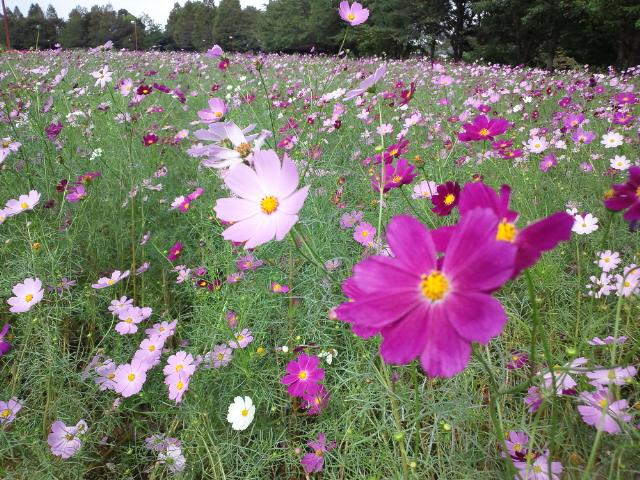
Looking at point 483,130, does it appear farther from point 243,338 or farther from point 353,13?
point 243,338

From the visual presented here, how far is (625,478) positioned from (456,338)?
26.7 inches

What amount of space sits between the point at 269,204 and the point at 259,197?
0.09 ft

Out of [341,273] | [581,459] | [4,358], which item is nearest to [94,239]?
[4,358]

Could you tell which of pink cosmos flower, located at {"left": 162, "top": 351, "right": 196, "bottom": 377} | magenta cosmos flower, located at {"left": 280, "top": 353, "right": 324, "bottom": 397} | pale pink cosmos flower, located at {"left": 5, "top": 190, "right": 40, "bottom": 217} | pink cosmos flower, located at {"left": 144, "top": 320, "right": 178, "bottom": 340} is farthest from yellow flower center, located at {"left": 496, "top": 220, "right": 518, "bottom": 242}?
pale pink cosmos flower, located at {"left": 5, "top": 190, "right": 40, "bottom": 217}

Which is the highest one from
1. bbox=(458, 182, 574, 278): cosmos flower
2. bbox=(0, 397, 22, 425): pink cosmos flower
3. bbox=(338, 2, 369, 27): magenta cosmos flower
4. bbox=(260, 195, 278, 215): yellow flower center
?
bbox=(338, 2, 369, 27): magenta cosmos flower

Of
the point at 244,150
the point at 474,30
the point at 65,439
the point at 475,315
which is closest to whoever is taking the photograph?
the point at 475,315

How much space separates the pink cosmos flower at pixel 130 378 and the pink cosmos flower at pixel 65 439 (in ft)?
0.34

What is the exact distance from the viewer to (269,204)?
0.68m

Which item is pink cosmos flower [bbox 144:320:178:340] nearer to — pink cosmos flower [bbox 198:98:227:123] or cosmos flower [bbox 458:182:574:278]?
pink cosmos flower [bbox 198:98:227:123]

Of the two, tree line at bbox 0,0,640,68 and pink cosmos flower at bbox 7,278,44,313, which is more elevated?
tree line at bbox 0,0,640,68

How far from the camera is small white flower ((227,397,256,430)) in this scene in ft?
3.10

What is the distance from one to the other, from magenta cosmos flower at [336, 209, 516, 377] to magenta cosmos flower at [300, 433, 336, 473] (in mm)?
601

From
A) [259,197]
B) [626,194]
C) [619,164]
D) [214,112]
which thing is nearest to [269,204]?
[259,197]

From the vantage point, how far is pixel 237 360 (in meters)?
1.15
